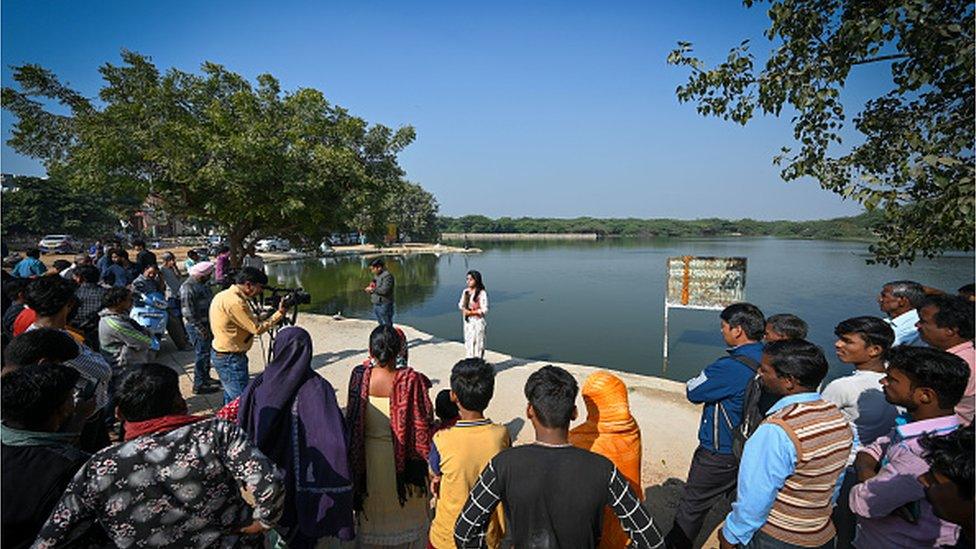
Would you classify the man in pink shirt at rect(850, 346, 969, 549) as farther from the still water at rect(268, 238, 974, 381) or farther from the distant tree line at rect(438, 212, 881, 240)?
the distant tree line at rect(438, 212, 881, 240)

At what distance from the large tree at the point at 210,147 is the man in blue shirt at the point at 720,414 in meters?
8.92

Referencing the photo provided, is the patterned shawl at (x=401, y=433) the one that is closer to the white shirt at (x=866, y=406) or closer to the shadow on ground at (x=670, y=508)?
the shadow on ground at (x=670, y=508)

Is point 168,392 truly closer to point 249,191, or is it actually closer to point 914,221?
point 914,221

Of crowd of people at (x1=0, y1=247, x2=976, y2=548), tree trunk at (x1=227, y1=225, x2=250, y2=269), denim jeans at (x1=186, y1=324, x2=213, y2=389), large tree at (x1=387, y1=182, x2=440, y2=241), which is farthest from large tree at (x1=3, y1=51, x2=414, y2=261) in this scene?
large tree at (x1=387, y1=182, x2=440, y2=241)

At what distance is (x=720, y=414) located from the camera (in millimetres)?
2357

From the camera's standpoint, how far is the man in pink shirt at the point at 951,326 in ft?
7.88

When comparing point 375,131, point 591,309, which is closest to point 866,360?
point 375,131

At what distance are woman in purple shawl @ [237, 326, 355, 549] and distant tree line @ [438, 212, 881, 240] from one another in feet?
333

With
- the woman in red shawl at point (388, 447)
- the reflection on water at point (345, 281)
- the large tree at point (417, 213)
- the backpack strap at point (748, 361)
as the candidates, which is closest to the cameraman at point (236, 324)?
the woman in red shawl at point (388, 447)

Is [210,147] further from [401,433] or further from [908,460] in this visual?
[908,460]

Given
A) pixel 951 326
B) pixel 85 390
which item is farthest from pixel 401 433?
pixel 951 326

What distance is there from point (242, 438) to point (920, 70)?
452 centimetres

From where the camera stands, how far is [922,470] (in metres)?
1.55

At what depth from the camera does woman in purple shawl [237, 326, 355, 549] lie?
6.62 ft
